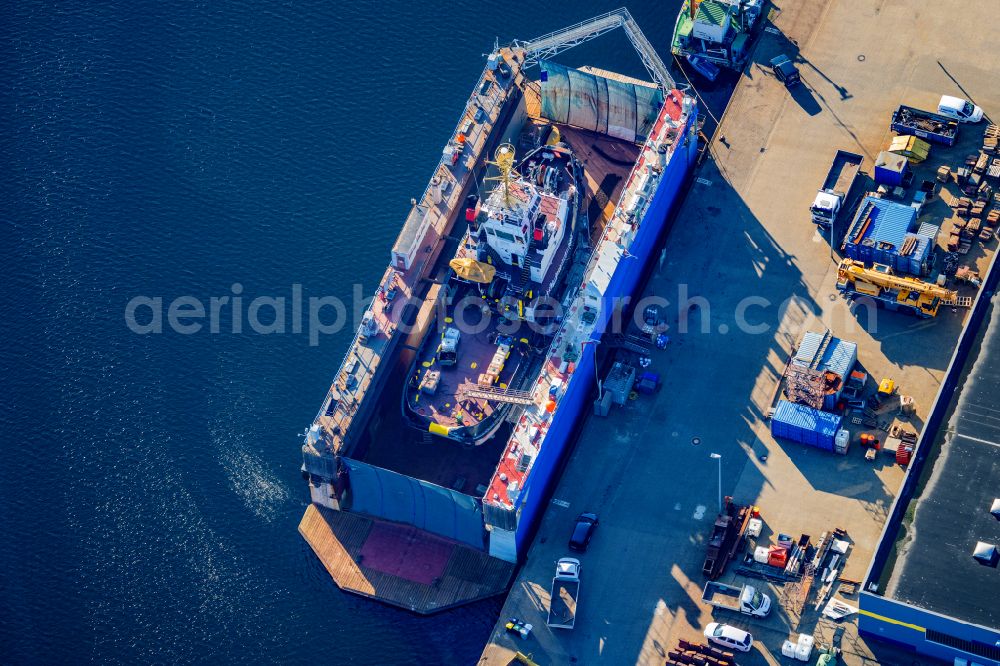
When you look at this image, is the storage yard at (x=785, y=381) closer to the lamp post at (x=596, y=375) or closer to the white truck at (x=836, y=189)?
the white truck at (x=836, y=189)

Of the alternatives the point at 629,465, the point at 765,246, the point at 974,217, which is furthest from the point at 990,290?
the point at 629,465

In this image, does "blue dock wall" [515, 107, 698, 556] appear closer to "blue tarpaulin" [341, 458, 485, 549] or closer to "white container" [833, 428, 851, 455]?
"blue tarpaulin" [341, 458, 485, 549]

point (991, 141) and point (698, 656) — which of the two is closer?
point (698, 656)

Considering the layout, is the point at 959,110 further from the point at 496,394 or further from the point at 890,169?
the point at 496,394

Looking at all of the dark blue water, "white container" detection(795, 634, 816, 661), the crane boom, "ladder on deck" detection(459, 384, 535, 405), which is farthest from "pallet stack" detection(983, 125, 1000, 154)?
the dark blue water

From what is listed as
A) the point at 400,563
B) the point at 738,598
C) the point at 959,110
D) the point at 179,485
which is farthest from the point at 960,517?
the point at 179,485

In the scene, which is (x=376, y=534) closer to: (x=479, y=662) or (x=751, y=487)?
(x=479, y=662)
